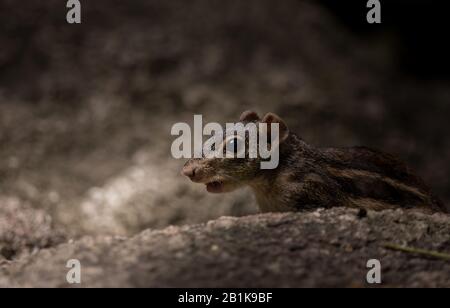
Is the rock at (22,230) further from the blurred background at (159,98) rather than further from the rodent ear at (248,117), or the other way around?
the rodent ear at (248,117)

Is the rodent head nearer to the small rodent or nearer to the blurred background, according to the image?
the small rodent

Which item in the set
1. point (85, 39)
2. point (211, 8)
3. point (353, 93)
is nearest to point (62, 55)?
point (85, 39)

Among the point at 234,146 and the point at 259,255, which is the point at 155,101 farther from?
the point at 259,255

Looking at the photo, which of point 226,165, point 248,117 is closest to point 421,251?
point 226,165

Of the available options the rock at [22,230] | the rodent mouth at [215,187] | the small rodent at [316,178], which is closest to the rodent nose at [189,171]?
the small rodent at [316,178]

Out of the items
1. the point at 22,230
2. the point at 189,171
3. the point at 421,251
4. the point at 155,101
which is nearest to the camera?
the point at 421,251
